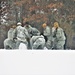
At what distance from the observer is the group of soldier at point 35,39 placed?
4727 millimetres

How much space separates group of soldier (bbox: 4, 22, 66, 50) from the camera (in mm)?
4727

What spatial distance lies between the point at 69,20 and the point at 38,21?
123 cm

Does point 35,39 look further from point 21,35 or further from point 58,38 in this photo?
point 58,38

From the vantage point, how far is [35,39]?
4.71 m

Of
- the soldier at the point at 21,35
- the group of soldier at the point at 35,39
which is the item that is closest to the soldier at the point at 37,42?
the group of soldier at the point at 35,39
